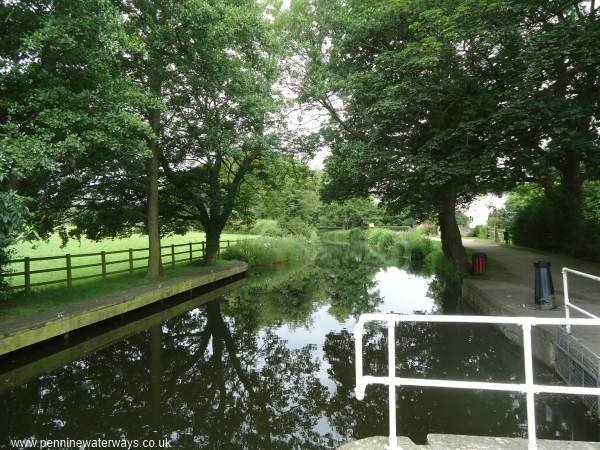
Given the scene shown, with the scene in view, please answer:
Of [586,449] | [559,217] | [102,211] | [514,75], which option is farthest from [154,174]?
[559,217]

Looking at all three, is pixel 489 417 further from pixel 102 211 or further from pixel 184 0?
pixel 102 211

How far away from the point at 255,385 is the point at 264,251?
56.4 ft

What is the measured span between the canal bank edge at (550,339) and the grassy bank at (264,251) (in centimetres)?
1442

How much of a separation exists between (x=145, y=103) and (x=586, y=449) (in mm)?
9832

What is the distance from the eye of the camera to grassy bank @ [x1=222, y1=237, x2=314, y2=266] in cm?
2194

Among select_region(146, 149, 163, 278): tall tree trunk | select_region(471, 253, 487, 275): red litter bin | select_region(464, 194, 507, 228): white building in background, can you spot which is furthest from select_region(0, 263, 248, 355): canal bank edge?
select_region(464, 194, 507, 228): white building in background

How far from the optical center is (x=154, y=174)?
12930 millimetres

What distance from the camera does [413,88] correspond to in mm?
10328

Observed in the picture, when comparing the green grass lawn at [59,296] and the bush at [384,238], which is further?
the bush at [384,238]

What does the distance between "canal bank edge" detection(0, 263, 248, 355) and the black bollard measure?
9557 millimetres

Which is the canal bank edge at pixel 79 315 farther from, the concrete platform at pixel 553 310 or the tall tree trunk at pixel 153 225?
the concrete platform at pixel 553 310

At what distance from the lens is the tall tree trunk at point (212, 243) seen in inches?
690

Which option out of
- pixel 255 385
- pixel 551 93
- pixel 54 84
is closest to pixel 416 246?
pixel 551 93

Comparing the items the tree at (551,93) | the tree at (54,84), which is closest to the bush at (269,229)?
the tree at (551,93)
